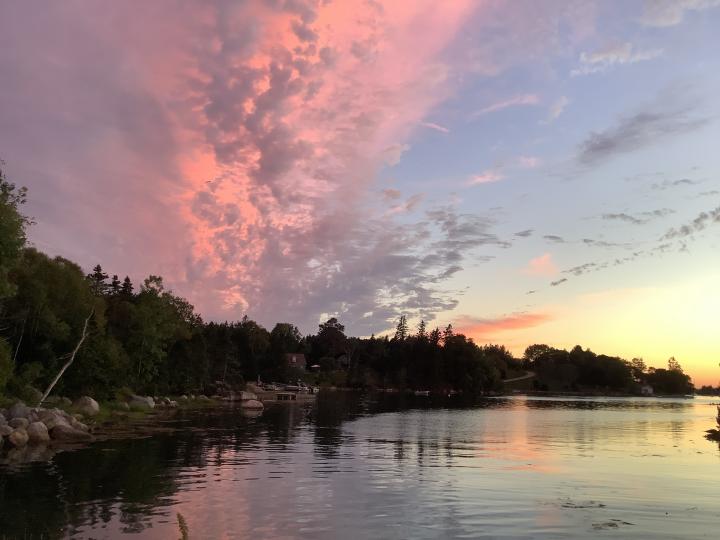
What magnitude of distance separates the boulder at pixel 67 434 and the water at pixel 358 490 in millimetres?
2969

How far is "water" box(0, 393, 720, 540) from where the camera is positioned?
1722 centimetres

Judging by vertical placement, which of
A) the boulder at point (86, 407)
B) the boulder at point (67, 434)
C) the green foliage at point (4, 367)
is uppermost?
the green foliage at point (4, 367)

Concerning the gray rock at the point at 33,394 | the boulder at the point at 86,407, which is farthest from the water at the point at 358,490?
the gray rock at the point at 33,394

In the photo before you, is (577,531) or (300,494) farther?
(300,494)

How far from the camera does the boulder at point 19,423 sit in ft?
116

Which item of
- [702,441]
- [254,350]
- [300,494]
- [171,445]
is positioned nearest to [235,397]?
A: [254,350]

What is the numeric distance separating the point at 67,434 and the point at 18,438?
433 centimetres

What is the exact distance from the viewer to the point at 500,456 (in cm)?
3609

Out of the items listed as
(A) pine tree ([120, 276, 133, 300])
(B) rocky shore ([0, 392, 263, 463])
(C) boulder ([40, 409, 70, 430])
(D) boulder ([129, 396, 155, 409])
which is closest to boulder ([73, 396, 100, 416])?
(B) rocky shore ([0, 392, 263, 463])

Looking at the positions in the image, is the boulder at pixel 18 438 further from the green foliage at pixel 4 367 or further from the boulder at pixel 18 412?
the green foliage at pixel 4 367

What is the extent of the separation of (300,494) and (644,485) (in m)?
15.9

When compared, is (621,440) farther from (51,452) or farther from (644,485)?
(51,452)

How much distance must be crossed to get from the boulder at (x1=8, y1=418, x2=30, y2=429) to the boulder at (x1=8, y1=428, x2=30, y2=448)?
1126 millimetres

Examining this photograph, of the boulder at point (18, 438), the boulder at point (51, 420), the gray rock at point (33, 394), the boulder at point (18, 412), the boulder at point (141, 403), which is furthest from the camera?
the boulder at point (141, 403)
